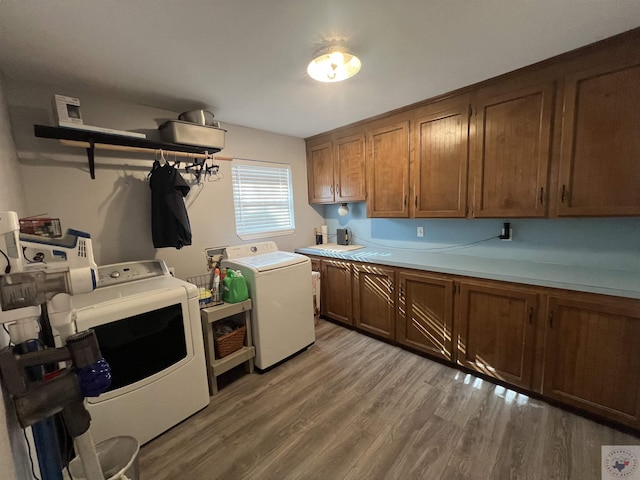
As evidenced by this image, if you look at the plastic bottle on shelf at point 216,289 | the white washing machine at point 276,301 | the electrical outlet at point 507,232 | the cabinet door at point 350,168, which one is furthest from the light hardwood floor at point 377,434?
the cabinet door at point 350,168

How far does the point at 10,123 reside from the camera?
1.64 m

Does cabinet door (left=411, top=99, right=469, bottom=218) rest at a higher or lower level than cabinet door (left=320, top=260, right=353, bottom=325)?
higher

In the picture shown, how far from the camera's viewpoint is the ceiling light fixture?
152 centimetres

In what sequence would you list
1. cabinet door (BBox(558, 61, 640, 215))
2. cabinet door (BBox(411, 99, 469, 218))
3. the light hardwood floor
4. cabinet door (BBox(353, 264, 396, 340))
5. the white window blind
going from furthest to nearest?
the white window blind → cabinet door (BBox(353, 264, 396, 340)) → cabinet door (BBox(411, 99, 469, 218)) → cabinet door (BBox(558, 61, 640, 215)) → the light hardwood floor

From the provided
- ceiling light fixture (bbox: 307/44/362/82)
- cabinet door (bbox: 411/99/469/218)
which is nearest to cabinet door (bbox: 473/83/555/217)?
cabinet door (bbox: 411/99/469/218)

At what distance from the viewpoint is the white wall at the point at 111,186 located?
1.75 m

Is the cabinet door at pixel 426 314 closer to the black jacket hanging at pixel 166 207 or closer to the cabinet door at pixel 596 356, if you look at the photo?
the cabinet door at pixel 596 356

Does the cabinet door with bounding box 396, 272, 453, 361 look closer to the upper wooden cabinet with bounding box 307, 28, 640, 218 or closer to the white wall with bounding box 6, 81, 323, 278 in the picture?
the upper wooden cabinet with bounding box 307, 28, 640, 218

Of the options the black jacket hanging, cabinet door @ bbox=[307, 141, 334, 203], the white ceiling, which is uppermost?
the white ceiling

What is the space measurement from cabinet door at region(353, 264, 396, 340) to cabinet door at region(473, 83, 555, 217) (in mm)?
1003

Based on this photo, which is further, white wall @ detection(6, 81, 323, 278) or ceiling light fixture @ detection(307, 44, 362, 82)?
white wall @ detection(6, 81, 323, 278)

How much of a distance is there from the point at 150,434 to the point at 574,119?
333 cm

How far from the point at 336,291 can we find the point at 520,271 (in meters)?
1.75

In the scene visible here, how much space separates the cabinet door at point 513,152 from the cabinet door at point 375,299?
1003mm
